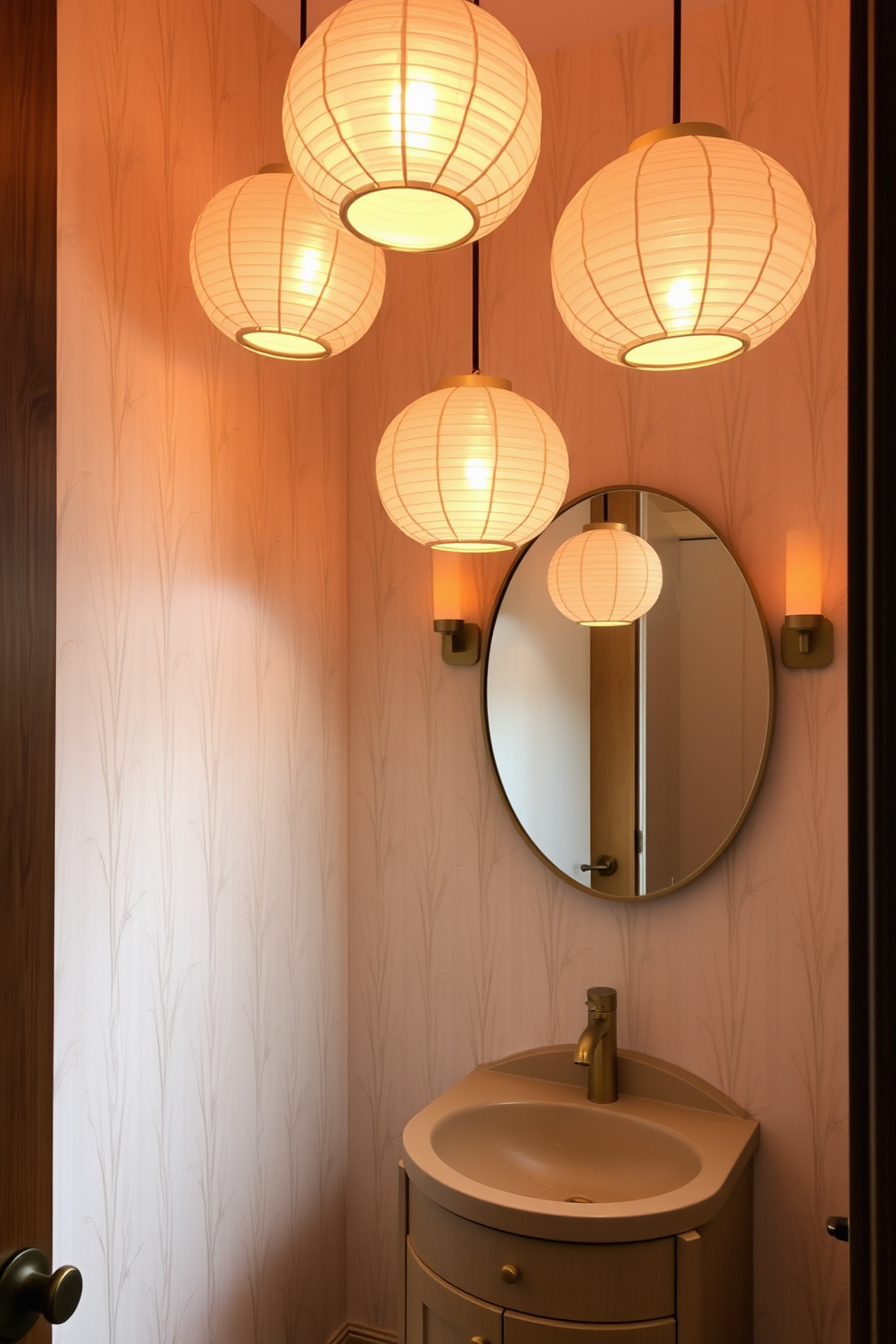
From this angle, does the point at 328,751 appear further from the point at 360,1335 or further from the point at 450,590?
the point at 360,1335

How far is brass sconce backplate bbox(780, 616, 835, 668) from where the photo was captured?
1.88 metres

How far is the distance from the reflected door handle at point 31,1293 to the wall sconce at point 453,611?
1.51 m

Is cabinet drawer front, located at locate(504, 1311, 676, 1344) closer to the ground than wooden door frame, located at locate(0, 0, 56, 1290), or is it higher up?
closer to the ground

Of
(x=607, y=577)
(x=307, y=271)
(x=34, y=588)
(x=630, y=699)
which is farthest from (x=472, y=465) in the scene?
(x=630, y=699)

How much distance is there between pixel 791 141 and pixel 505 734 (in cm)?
127

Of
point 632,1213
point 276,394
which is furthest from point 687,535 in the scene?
point 632,1213

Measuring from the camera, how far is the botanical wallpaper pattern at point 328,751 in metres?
1.64

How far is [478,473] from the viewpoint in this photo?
4.47 ft

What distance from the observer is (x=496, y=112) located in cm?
92

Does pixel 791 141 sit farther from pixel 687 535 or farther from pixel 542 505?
pixel 542 505

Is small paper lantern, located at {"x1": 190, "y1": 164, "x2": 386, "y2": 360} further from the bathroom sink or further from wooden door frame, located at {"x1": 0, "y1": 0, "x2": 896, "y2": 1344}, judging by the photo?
the bathroom sink

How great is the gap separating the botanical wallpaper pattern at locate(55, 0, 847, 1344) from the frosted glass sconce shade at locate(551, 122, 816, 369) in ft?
2.92

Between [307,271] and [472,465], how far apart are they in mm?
320
